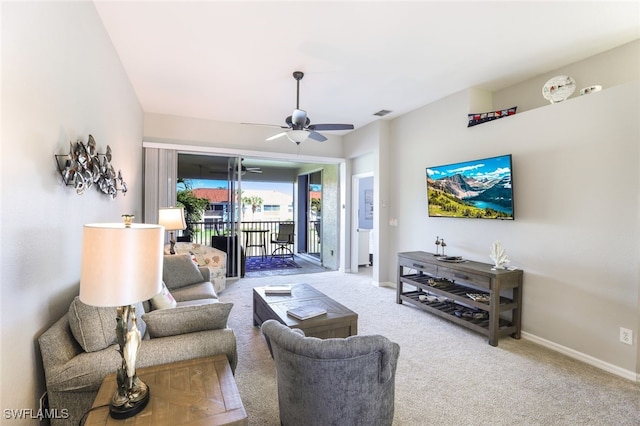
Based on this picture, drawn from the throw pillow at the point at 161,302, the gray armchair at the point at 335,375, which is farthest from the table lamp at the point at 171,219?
the gray armchair at the point at 335,375

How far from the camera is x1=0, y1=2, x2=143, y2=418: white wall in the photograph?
4.17 ft

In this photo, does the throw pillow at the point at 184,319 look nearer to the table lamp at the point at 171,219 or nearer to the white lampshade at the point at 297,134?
the white lampshade at the point at 297,134

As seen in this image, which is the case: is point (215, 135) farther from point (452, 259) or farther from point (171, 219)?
point (452, 259)

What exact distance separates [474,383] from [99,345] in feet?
8.43

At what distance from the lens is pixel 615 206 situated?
258 cm

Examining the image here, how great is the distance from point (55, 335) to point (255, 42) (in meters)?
2.67

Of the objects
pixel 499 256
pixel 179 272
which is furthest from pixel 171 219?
pixel 499 256

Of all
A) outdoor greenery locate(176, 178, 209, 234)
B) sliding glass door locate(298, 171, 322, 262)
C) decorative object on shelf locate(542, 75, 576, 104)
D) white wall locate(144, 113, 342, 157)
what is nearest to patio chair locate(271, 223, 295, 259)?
sliding glass door locate(298, 171, 322, 262)

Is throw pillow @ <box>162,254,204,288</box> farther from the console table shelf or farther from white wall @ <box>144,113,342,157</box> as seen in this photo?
the console table shelf

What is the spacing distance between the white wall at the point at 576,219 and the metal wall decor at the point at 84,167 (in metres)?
3.95

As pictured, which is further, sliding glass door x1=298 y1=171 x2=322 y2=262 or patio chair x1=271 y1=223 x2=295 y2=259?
sliding glass door x1=298 y1=171 x2=322 y2=262

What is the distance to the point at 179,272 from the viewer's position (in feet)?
11.2

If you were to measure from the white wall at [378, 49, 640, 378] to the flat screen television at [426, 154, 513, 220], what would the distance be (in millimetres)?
144

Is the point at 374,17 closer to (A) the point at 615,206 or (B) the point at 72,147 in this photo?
(B) the point at 72,147
